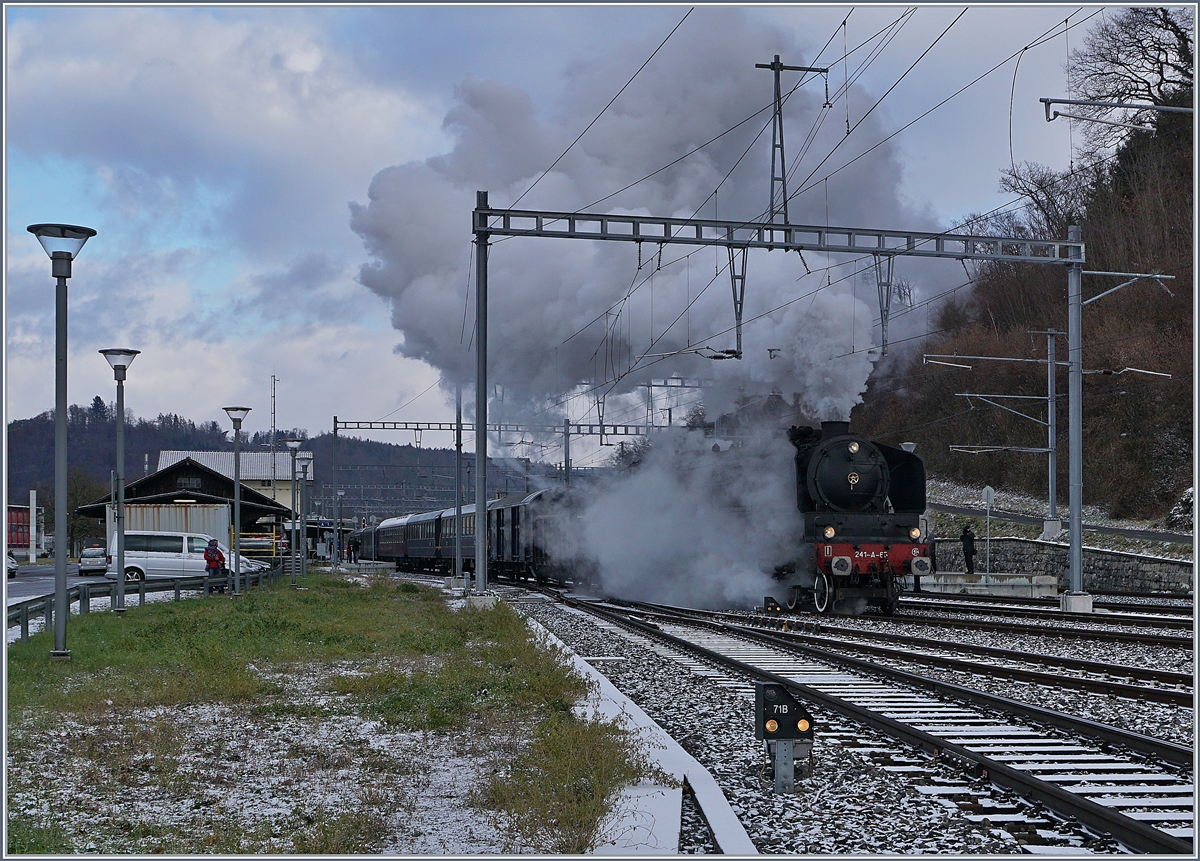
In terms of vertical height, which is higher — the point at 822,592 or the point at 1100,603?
the point at 822,592

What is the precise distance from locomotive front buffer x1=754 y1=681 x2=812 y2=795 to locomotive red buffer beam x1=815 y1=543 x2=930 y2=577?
1258cm

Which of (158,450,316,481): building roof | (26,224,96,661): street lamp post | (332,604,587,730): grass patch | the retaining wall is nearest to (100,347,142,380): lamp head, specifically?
(26,224,96,661): street lamp post

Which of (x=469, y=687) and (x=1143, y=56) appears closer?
(x=469, y=687)

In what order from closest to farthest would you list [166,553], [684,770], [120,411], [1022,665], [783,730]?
1. [783,730]
2. [684,770]
3. [1022,665]
4. [120,411]
5. [166,553]

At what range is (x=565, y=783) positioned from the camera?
21.6 feet

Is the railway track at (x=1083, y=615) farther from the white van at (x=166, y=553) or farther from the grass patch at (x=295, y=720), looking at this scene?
the white van at (x=166, y=553)

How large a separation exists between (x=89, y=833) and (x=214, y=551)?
83.3 feet

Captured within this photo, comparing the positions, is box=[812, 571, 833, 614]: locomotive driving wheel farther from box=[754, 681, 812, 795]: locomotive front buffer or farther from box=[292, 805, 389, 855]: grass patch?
box=[292, 805, 389, 855]: grass patch

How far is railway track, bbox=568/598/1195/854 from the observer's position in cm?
618

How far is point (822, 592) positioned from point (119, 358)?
13.8 m

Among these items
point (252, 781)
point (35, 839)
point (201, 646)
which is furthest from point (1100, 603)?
point (35, 839)

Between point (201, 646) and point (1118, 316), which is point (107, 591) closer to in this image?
point (201, 646)

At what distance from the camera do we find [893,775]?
7.36 meters

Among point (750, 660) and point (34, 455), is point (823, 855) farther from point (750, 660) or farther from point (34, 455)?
point (34, 455)
